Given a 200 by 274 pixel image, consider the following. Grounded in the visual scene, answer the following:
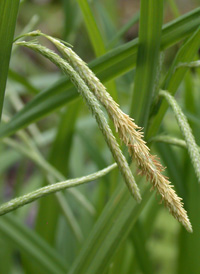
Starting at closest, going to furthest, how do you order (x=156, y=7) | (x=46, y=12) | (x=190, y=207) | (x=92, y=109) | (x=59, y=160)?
(x=92, y=109) → (x=156, y=7) → (x=190, y=207) → (x=59, y=160) → (x=46, y=12)

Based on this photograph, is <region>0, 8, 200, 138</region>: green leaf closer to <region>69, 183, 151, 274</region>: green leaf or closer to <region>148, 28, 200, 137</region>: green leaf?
<region>148, 28, 200, 137</region>: green leaf

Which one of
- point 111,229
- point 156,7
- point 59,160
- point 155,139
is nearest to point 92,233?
point 111,229

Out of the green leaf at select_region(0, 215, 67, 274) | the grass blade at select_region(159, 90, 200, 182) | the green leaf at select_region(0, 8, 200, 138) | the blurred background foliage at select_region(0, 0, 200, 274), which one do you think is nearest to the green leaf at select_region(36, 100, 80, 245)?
the blurred background foliage at select_region(0, 0, 200, 274)

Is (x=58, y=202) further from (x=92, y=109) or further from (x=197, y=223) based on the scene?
(x=92, y=109)

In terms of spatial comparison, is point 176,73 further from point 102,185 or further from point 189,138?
point 102,185

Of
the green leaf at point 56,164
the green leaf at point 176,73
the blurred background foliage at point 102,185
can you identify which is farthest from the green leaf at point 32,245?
the green leaf at point 176,73

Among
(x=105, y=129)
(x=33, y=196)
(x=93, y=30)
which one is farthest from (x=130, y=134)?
(x=93, y=30)

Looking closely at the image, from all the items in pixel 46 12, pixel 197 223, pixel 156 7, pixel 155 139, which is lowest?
pixel 197 223
